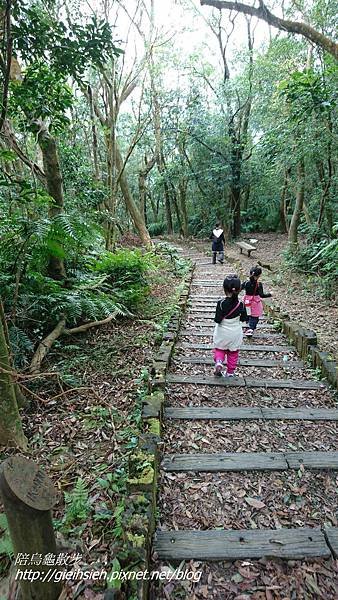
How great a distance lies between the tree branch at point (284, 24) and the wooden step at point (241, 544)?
21.0 feet

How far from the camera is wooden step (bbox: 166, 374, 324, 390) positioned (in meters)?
3.86

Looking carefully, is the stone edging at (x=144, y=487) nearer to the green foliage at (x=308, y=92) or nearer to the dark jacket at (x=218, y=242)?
the green foliage at (x=308, y=92)

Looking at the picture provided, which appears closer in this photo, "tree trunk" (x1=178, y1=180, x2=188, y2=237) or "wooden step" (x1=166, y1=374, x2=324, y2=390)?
"wooden step" (x1=166, y1=374, x2=324, y2=390)

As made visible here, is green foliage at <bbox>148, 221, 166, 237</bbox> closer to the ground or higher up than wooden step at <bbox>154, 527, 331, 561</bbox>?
higher up

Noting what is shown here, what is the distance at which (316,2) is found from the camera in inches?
297

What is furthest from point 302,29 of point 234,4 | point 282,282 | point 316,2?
point 282,282

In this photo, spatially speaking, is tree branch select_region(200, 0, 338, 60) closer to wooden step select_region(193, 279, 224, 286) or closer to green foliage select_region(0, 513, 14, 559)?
wooden step select_region(193, 279, 224, 286)

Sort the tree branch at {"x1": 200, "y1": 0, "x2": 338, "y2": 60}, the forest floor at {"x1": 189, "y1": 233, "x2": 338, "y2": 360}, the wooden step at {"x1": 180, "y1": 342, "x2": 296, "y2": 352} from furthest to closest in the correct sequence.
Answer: the forest floor at {"x1": 189, "y1": 233, "x2": 338, "y2": 360} → the tree branch at {"x1": 200, "y1": 0, "x2": 338, "y2": 60} → the wooden step at {"x1": 180, "y1": 342, "x2": 296, "y2": 352}

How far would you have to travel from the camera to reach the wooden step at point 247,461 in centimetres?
265

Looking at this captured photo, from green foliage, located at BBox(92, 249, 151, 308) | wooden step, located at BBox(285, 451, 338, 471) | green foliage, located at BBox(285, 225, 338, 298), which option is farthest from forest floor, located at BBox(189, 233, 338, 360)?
green foliage, located at BBox(92, 249, 151, 308)

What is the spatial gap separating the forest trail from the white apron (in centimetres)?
45

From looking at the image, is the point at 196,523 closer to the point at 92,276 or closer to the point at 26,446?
the point at 26,446

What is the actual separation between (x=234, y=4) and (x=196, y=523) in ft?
27.3

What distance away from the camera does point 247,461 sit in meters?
2.72
